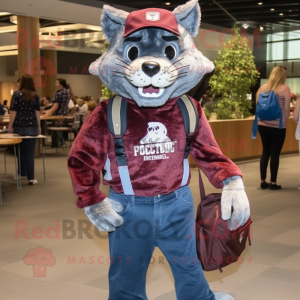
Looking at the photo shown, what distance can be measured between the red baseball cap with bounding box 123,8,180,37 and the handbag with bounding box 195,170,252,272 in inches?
32.0

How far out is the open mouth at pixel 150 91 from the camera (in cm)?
215

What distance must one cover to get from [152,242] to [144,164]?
0.36m

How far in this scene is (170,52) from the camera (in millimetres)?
2246

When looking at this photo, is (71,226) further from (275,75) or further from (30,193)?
(275,75)

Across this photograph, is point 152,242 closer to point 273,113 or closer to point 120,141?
point 120,141

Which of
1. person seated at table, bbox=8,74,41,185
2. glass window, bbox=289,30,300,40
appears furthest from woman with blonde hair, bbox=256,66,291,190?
glass window, bbox=289,30,300,40

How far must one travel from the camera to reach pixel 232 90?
1005 centimetres

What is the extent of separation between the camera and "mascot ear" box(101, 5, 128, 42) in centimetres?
228

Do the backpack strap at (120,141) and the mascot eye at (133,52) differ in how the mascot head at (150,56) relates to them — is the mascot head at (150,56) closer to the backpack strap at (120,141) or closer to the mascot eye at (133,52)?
the mascot eye at (133,52)

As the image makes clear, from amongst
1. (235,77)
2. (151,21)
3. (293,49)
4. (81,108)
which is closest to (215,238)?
(151,21)

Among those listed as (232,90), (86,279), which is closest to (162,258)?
(86,279)

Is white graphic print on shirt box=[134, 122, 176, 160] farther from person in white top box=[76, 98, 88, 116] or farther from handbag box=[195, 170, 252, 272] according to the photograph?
person in white top box=[76, 98, 88, 116]

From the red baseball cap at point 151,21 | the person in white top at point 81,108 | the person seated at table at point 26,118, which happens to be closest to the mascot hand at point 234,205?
the red baseball cap at point 151,21

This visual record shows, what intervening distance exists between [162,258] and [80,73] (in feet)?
63.0
